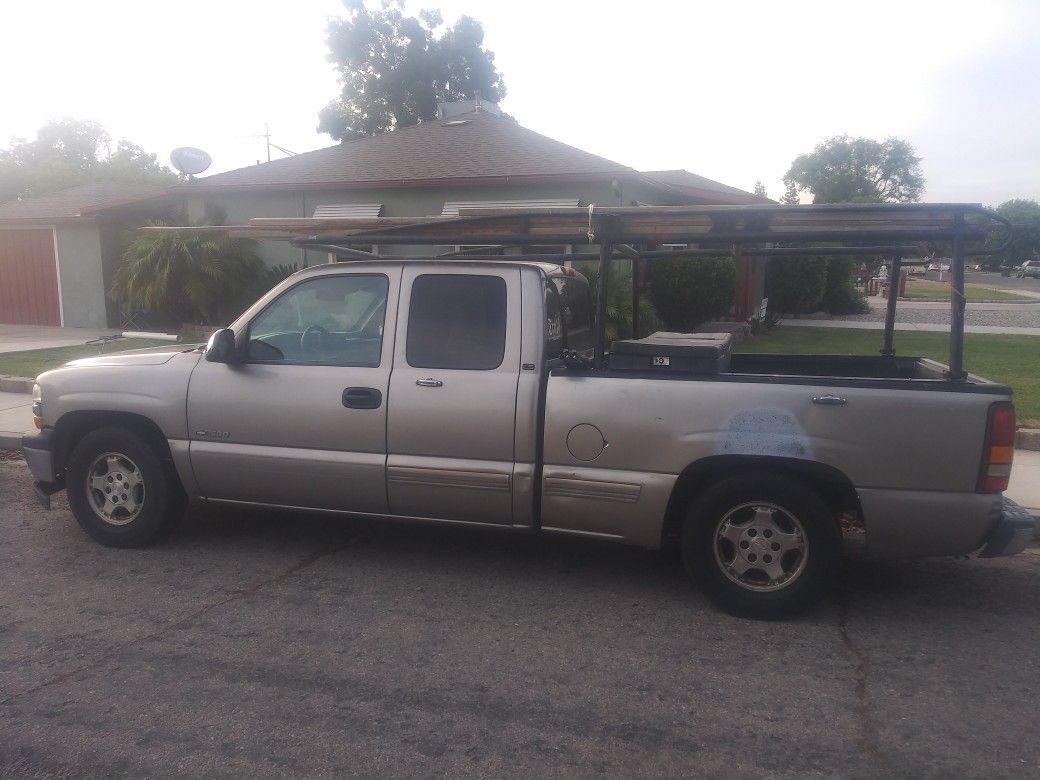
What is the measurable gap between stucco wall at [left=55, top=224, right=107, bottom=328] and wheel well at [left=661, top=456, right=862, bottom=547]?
17.4 meters

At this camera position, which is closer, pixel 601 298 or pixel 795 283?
pixel 601 298

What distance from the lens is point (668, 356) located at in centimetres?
477

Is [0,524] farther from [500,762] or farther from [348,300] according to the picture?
[500,762]

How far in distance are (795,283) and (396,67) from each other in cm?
2592

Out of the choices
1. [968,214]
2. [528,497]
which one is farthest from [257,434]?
[968,214]

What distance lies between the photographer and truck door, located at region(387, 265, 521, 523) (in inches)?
192

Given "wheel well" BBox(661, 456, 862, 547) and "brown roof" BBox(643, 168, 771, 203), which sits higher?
"brown roof" BBox(643, 168, 771, 203)

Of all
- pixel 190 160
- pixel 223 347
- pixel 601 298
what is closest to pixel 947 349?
pixel 601 298

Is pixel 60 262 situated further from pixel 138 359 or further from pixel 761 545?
pixel 761 545

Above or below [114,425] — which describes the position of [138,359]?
above

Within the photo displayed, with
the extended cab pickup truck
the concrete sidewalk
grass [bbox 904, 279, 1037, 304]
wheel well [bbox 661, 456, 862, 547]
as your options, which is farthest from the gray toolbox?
grass [bbox 904, 279, 1037, 304]

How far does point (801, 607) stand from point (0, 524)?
5.29m

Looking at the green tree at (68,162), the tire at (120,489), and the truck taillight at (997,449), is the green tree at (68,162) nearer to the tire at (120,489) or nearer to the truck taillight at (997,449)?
the tire at (120,489)

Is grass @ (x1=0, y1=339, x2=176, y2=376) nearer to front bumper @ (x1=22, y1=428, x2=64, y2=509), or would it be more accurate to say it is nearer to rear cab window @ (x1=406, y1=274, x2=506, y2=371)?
front bumper @ (x1=22, y1=428, x2=64, y2=509)
